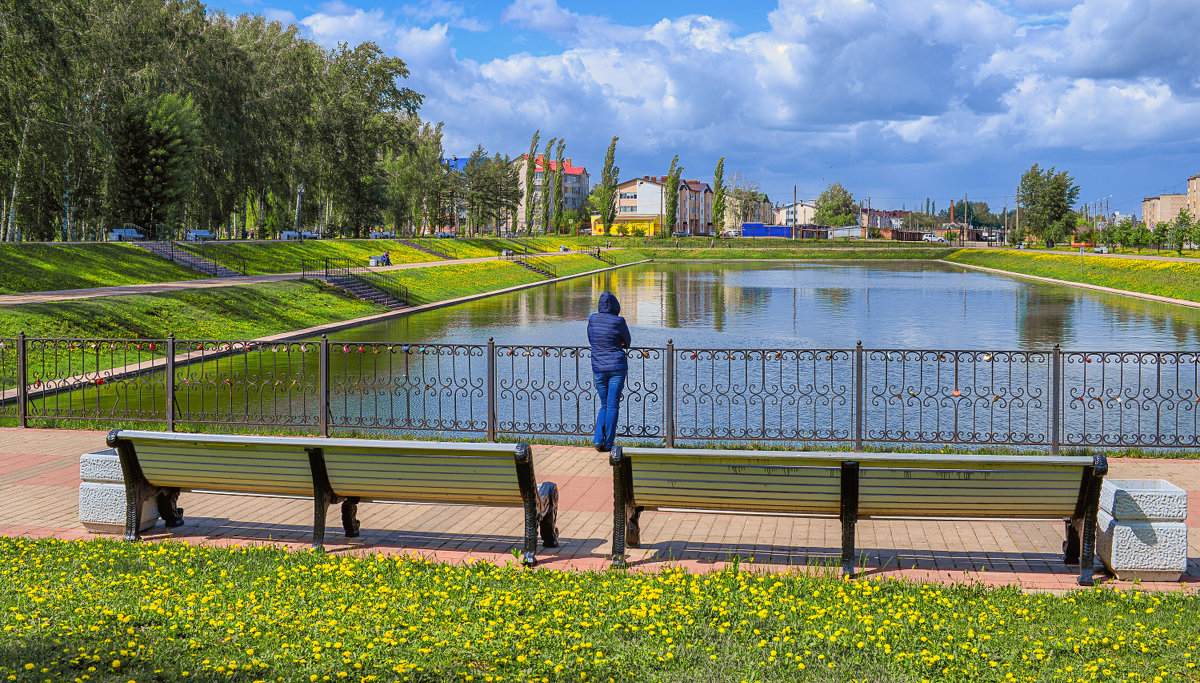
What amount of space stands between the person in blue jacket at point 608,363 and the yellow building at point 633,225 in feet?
384

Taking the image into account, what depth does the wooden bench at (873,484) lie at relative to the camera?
6.07 meters

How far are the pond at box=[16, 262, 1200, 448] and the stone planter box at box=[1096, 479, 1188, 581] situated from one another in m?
3.64

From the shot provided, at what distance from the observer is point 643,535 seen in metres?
7.45

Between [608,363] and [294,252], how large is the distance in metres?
45.9

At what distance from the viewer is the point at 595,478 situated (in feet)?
31.0

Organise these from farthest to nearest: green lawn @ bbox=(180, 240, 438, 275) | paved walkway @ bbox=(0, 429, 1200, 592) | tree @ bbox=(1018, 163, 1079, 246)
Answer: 1. tree @ bbox=(1018, 163, 1079, 246)
2. green lawn @ bbox=(180, 240, 438, 275)
3. paved walkway @ bbox=(0, 429, 1200, 592)

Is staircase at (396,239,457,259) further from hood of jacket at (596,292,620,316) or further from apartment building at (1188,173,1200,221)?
apartment building at (1188,173,1200,221)

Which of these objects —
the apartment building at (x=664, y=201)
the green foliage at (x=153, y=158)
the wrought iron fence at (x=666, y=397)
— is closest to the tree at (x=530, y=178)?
the apartment building at (x=664, y=201)

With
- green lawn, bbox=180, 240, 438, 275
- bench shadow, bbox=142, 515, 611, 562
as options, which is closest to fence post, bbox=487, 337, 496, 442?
bench shadow, bbox=142, 515, 611, 562

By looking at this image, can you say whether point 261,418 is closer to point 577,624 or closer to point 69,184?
point 577,624

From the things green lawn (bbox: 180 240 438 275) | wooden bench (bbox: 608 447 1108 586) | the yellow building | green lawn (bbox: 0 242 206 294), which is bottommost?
wooden bench (bbox: 608 447 1108 586)

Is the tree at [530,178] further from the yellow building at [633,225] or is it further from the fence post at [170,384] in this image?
the fence post at [170,384]

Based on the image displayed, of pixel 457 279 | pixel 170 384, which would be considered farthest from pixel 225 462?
pixel 457 279

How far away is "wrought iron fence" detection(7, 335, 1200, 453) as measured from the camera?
10.9m
